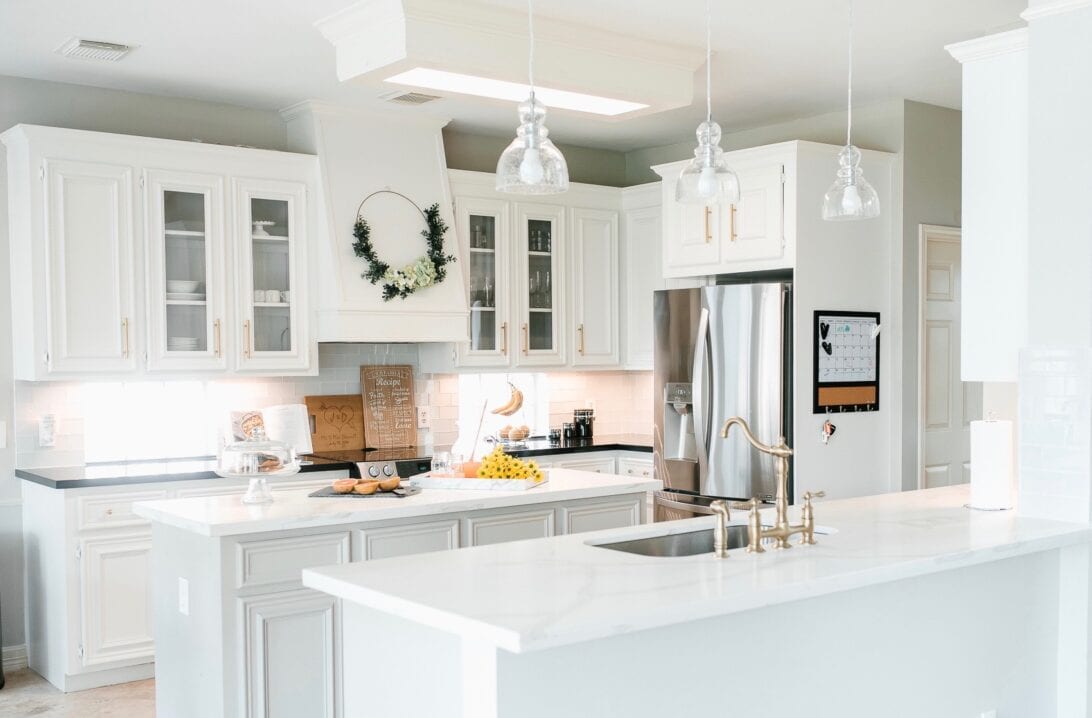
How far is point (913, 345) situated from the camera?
19.0 ft

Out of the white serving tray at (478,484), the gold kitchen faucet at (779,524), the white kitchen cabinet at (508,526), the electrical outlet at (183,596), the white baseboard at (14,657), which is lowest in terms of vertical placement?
the white baseboard at (14,657)

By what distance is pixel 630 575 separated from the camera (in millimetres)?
2520

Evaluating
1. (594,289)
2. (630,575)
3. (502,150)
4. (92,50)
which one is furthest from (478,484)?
(502,150)

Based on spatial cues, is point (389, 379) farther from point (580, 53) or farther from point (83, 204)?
point (580, 53)

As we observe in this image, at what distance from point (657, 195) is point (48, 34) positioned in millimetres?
3484

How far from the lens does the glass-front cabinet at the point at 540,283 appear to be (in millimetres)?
6398

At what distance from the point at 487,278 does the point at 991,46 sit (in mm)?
3267

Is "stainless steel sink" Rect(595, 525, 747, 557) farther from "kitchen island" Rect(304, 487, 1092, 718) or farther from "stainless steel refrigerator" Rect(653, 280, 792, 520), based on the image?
"stainless steel refrigerator" Rect(653, 280, 792, 520)

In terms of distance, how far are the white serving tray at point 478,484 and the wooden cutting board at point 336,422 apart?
1783 millimetres

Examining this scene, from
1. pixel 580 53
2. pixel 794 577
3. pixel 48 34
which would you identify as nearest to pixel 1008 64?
pixel 580 53

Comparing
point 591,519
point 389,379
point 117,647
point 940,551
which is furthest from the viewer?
point 389,379

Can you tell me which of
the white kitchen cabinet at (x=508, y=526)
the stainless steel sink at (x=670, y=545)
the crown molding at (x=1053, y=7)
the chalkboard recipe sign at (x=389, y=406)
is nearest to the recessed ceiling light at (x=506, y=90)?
the white kitchen cabinet at (x=508, y=526)

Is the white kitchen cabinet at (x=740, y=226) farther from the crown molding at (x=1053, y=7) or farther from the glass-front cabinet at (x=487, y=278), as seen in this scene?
the crown molding at (x=1053, y=7)

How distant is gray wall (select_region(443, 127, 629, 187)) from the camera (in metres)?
6.40
